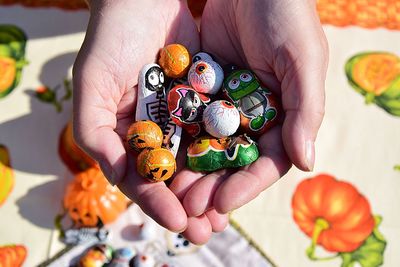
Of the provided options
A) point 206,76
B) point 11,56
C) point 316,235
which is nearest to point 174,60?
point 206,76

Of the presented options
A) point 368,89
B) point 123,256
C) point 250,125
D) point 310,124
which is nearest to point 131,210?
point 123,256

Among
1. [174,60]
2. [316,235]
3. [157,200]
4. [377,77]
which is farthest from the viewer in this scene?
[377,77]

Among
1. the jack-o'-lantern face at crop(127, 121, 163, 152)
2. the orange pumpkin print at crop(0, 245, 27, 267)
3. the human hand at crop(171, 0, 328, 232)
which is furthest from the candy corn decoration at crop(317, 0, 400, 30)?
the orange pumpkin print at crop(0, 245, 27, 267)

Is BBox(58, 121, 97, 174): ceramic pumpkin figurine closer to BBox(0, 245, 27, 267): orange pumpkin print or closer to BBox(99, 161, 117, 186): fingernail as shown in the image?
BBox(0, 245, 27, 267): orange pumpkin print

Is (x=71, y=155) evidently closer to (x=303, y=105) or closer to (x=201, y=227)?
(x=201, y=227)

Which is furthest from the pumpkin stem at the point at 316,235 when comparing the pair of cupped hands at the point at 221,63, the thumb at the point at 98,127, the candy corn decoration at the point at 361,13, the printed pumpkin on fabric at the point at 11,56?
the printed pumpkin on fabric at the point at 11,56
